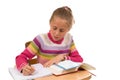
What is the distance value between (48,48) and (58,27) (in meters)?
0.21

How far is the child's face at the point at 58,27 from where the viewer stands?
1.82 m

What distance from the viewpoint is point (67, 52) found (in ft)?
6.56

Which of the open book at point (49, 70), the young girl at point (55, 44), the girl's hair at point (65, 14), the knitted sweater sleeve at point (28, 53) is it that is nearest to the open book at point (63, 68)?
the open book at point (49, 70)

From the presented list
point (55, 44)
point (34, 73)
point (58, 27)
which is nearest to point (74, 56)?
point (55, 44)

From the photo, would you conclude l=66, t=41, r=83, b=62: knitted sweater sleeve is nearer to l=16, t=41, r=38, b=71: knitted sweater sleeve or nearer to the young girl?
the young girl

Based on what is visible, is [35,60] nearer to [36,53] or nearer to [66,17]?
[36,53]

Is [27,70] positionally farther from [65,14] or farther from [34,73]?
[65,14]

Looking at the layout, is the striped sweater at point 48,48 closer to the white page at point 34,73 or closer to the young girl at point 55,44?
the young girl at point 55,44

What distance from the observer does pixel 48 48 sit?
194 centimetres

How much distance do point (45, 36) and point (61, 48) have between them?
0.16 m

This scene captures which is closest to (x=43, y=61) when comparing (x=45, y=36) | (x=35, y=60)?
(x=35, y=60)

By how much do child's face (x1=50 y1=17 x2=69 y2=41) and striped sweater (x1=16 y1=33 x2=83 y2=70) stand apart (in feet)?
0.29

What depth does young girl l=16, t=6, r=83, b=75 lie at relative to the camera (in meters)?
1.83

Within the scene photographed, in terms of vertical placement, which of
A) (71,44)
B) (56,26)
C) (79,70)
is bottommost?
(79,70)
